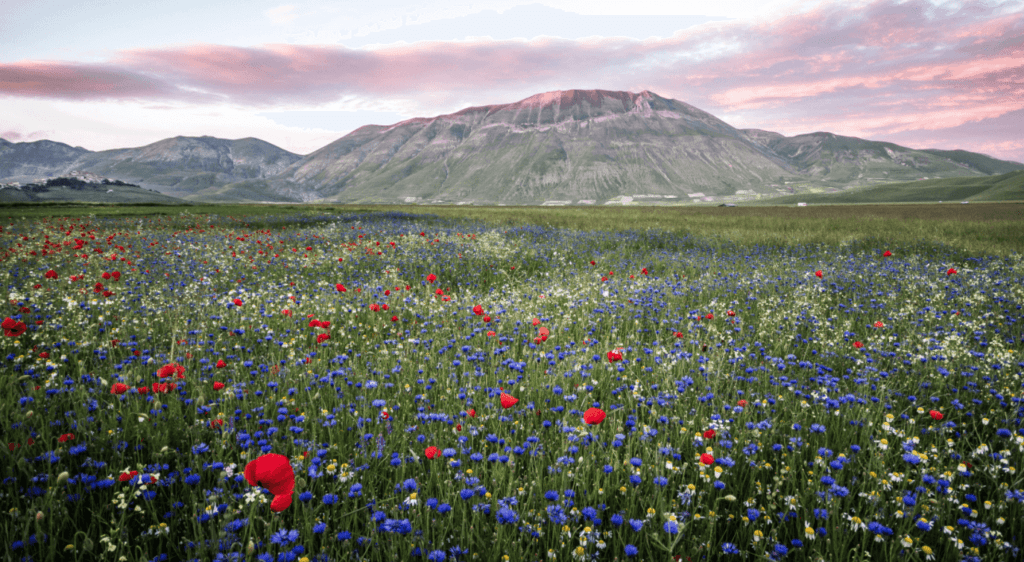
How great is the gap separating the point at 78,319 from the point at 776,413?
772 cm

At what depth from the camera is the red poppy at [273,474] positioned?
1.67 m

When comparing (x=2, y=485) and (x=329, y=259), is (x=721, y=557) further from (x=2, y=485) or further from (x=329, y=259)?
(x=329, y=259)

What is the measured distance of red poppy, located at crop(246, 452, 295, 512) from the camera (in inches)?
65.9

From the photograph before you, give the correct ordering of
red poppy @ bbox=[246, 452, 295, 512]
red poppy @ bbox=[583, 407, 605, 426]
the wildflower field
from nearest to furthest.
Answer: red poppy @ bbox=[246, 452, 295, 512] < the wildflower field < red poppy @ bbox=[583, 407, 605, 426]

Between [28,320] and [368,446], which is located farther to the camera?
[28,320]

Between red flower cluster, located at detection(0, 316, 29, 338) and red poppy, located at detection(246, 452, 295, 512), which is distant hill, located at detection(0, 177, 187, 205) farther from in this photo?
red poppy, located at detection(246, 452, 295, 512)

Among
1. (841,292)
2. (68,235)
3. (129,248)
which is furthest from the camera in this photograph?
(68,235)

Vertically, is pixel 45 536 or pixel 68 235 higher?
pixel 68 235

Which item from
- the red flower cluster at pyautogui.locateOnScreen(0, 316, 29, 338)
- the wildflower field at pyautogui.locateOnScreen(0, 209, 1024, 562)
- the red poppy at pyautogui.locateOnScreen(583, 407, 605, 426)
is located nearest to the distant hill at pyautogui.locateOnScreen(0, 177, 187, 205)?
the wildflower field at pyautogui.locateOnScreen(0, 209, 1024, 562)

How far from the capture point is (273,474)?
170 cm

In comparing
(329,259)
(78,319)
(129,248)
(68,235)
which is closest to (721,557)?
(78,319)

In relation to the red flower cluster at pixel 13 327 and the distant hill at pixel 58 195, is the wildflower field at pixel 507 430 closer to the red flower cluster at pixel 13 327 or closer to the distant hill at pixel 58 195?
the red flower cluster at pixel 13 327

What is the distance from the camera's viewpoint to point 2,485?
7.80ft

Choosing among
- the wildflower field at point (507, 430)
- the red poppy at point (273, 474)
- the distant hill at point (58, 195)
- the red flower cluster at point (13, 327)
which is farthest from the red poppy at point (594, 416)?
the distant hill at point (58, 195)
